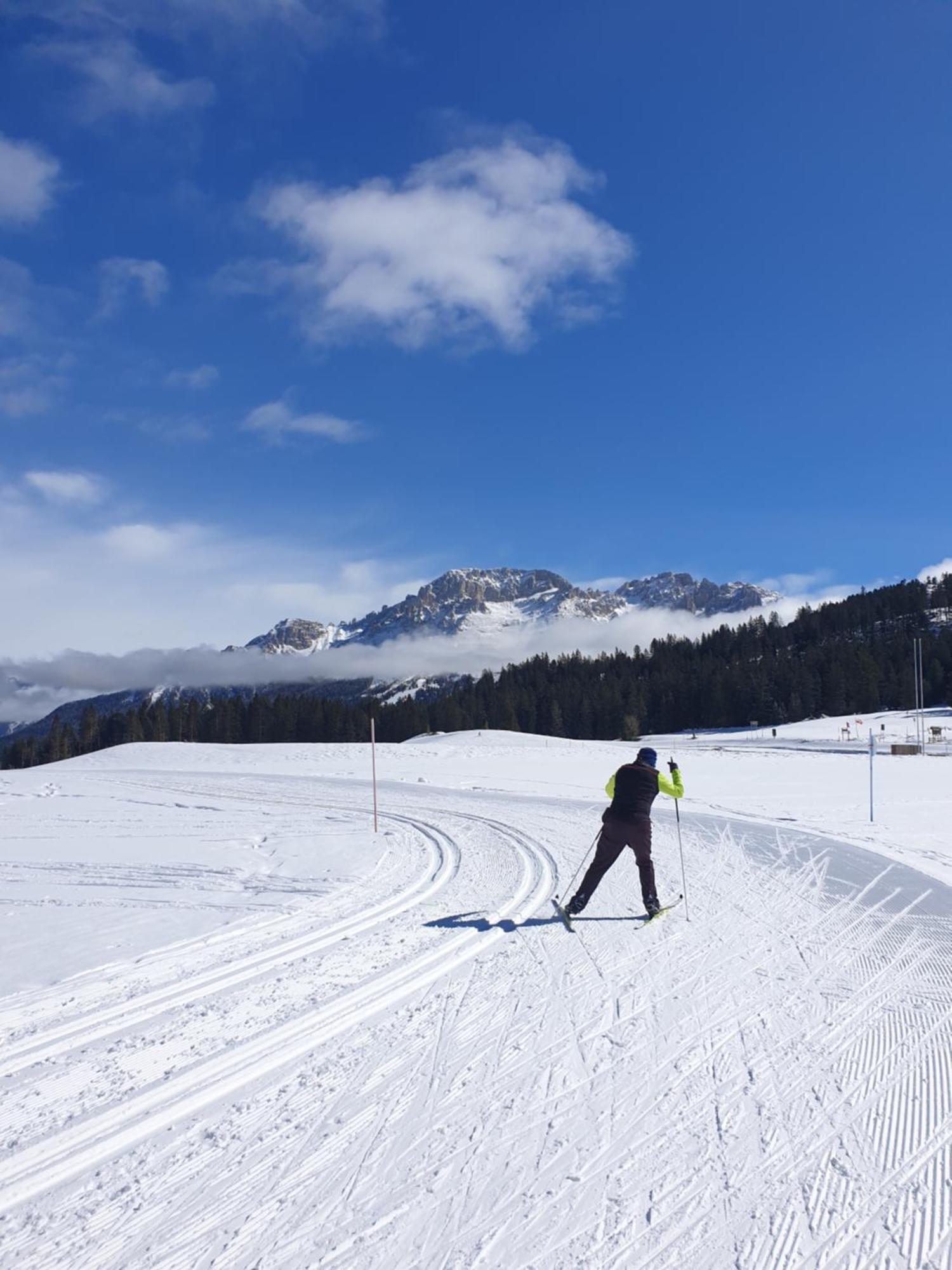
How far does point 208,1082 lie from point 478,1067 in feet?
5.12

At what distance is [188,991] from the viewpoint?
19.9 ft

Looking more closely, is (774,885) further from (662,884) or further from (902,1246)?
(902,1246)

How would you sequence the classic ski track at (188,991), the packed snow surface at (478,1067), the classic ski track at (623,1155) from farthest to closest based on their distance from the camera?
the classic ski track at (188,991) → the packed snow surface at (478,1067) → the classic ski track at (623,1155)

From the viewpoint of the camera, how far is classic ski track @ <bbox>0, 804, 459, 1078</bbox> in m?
5.04

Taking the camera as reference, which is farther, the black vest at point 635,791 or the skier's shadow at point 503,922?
the black vest at point 635,791

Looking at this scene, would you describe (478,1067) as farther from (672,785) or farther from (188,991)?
(672,785)

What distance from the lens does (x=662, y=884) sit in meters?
9.42

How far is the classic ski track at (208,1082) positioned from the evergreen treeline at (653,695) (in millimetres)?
74271

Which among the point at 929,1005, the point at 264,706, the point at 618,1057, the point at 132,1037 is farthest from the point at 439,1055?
the point at 264,706

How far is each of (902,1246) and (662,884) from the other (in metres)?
6.52

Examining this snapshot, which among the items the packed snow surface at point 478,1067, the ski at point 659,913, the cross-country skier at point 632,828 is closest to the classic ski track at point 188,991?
the packed snow surface at point 478,1067

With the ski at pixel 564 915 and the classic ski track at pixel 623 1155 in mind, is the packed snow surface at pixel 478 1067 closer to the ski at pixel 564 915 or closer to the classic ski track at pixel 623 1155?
the classic ski track at pixel 623 1155

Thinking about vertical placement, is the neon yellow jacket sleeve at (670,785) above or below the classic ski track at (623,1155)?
above

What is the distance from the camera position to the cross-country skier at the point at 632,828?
774 cm
